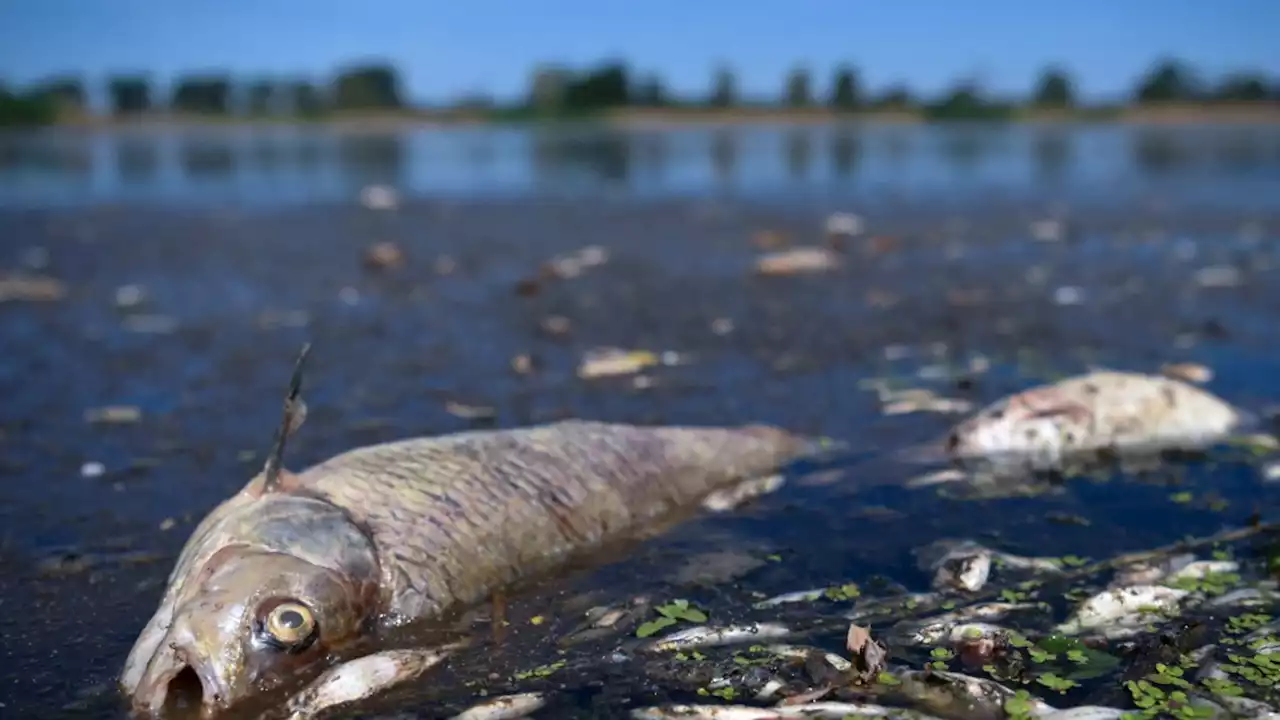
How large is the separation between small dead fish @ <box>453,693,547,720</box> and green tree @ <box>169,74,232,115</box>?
10619 centimetres

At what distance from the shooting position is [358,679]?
13.0 feet

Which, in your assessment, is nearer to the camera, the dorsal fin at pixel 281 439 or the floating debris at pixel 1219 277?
the dorsal fin at pixel 281 439

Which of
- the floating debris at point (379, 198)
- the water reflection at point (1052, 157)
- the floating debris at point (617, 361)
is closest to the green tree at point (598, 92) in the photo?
the water reflection at point (1052, 157)

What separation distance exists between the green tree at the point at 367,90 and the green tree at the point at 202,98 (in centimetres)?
1057

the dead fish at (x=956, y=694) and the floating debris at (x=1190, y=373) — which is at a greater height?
the dead fish at (x=956, y=694)

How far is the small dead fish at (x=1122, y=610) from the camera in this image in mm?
4332

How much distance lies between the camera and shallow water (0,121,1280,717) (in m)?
4.97

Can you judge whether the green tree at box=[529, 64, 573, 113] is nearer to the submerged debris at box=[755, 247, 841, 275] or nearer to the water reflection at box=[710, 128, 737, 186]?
the water reflection at box=[710, 128, 737, 186]

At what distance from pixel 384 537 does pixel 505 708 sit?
1132mm

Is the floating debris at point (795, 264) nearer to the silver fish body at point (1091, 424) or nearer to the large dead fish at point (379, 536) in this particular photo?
the silver fish body at point (1091, 424)

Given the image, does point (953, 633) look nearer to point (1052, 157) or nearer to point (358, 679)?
point (358, 679)

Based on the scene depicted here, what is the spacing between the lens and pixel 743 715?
366cm

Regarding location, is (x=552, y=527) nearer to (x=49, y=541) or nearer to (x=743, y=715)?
(x=743, y=715)

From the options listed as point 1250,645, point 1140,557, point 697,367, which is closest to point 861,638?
point 1250,645
